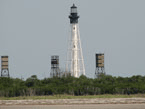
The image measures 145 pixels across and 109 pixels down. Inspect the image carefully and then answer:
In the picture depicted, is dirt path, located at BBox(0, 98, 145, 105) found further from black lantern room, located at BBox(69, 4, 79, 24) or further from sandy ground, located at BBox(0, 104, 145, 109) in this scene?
black lantern room, located at BBox(69, 4, 79, 24)

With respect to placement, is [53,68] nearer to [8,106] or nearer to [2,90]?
[2,90]

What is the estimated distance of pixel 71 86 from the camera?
48.9 m

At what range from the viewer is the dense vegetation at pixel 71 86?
4609cm

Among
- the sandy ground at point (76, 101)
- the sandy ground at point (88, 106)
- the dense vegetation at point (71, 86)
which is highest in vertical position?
the dense vegetation at point (71, 86)

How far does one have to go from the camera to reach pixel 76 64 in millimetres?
73625

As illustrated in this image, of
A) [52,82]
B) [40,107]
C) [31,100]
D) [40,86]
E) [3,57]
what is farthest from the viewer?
[3,57]

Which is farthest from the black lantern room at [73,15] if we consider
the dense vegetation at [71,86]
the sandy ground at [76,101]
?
the sandy ground at [76,101]

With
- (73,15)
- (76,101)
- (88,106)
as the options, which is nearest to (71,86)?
(76,101)

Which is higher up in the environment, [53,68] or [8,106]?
[53,68]

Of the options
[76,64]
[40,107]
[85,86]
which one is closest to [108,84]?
[85,86]

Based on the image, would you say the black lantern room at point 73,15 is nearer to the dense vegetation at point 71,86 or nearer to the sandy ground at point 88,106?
the dense vegetation at point 71,86

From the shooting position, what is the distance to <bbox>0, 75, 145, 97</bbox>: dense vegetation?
46.1 metres

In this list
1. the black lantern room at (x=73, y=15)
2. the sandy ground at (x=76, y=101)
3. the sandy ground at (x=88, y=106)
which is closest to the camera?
the sandy ground at (x=88, y=106)

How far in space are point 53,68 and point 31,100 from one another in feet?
107
